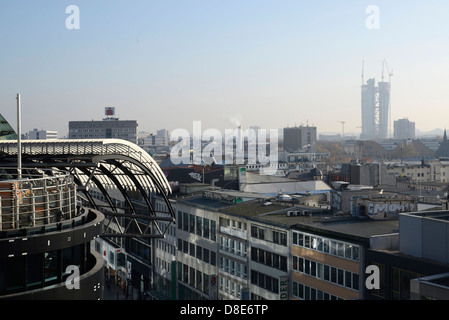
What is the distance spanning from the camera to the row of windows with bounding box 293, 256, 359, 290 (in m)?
37.7

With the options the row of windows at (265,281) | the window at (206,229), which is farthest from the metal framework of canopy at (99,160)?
the row of windows at (265,281)

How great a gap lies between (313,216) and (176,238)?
75.6ft

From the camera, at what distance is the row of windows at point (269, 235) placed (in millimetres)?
45812

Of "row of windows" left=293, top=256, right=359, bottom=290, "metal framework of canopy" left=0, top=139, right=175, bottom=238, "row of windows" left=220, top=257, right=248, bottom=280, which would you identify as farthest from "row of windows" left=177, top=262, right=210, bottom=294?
"row of windows" left=293, top=256, right=359, bottom=290

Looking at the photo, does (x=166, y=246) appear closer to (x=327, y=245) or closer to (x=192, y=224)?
(x=192, y=224)

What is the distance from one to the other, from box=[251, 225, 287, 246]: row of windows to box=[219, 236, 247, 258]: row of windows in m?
2.48

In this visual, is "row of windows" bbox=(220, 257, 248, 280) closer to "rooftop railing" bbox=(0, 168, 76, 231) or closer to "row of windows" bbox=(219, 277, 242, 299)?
"row of windows" bbox=(219, 277, 242, 299)

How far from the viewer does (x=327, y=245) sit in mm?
40125

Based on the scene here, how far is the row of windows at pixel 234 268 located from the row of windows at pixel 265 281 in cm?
149

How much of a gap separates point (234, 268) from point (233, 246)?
80.2 inches

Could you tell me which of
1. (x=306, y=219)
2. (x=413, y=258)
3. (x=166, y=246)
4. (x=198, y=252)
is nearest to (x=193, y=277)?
(x=198, y=252)

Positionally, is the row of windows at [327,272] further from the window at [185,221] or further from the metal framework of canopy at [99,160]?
the window at [185,221]

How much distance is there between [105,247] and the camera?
302 ft
